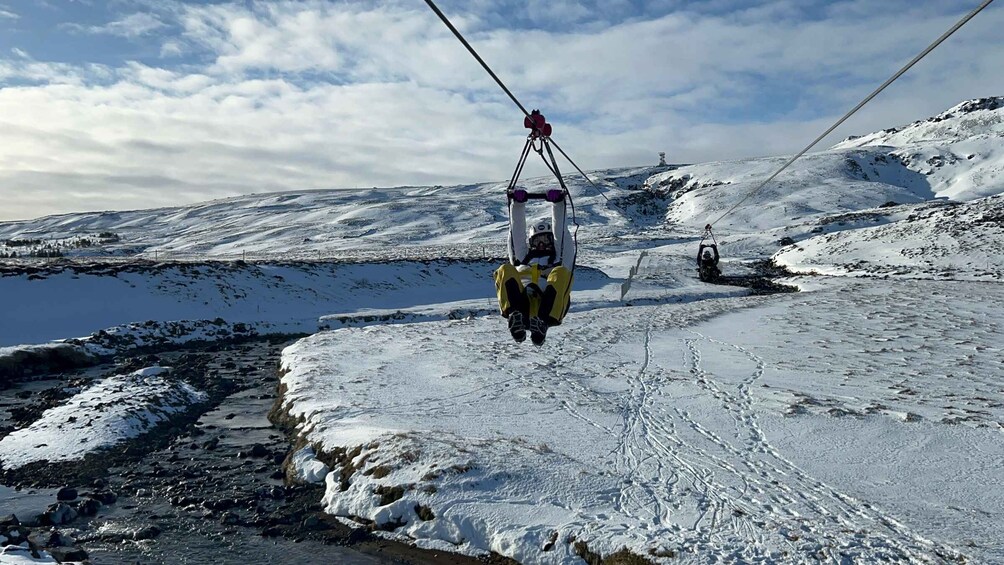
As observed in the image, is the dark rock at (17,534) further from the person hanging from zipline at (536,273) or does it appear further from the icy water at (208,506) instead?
the person hanging from zipline at (536,273)

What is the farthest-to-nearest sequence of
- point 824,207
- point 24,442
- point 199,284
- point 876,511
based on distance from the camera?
point 824,207 < point 199,284 < point 24,442 < point 876,511

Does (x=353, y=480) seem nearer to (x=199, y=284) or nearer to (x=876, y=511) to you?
(x=876, y=511)

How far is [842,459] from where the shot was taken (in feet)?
40.5

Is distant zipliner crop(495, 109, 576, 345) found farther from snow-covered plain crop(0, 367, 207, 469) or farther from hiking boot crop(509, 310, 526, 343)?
snow-covered plain crop(0, 367, 207, 469)

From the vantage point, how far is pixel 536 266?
12.6 metres

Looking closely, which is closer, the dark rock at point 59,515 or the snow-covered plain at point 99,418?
the dark rock at point 59,515

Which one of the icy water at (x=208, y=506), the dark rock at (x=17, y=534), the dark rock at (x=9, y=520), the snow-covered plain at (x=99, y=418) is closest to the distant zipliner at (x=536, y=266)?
the icy water at (x=208, y=506)

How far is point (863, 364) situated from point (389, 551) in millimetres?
14957

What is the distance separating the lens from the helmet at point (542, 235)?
13.1 m

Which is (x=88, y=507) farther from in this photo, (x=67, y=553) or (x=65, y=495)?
(x=67, y=553)

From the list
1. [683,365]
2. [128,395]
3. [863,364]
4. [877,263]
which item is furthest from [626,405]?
[877,263]

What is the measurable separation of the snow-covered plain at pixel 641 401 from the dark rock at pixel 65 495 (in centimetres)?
409

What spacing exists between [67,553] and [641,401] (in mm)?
11919

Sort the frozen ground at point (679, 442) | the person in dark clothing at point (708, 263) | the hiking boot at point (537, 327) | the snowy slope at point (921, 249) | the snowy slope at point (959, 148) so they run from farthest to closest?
the snowy slope at point (959, 148)
the snowy slope at point (921, 249)
the person in dark clothing at point (708, 263)
the hiking boot at point (537, 327)
the frozen ground at point (679, 442)
